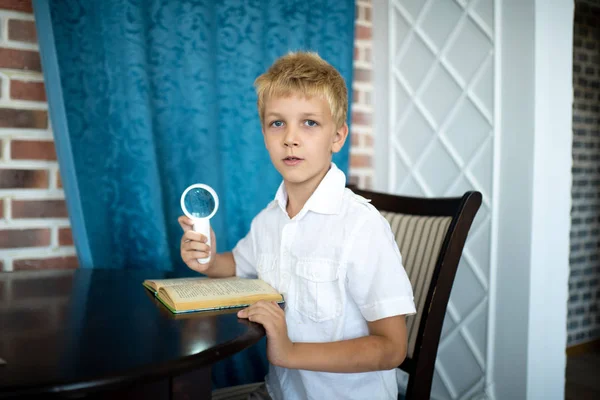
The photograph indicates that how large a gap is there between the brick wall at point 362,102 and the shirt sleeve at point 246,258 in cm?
79

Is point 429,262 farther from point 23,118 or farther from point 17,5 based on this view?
point 17,5

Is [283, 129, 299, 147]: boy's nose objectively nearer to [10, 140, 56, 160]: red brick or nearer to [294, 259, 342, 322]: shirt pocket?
[294, 259, 342, 322]: shirt pocket

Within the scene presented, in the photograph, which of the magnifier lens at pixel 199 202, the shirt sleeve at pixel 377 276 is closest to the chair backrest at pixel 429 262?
the shirt sleeve at pixel 377 276

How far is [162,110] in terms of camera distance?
147 centimetres

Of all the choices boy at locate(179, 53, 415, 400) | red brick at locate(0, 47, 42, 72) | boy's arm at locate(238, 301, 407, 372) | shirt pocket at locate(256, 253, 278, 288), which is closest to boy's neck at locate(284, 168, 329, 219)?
boy at locate(179, 53, 415, 400)

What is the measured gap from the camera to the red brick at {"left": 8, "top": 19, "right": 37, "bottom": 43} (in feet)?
4.49

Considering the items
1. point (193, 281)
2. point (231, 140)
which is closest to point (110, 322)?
point (193, 281)

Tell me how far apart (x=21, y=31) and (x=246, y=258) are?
888 millimetres

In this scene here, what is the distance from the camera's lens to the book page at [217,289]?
0.90 metres

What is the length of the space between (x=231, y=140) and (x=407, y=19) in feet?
2.65

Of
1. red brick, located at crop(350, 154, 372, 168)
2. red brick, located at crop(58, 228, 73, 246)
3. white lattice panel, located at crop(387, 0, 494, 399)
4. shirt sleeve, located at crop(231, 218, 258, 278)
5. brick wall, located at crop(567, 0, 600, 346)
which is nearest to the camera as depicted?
shirt sleeve, located at crop(231, 218, 258, 278)

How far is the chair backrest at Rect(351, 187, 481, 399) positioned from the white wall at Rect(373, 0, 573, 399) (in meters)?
0.44

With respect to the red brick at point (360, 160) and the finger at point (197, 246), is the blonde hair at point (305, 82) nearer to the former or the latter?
the finger at point (197, 246)

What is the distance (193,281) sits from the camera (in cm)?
105
